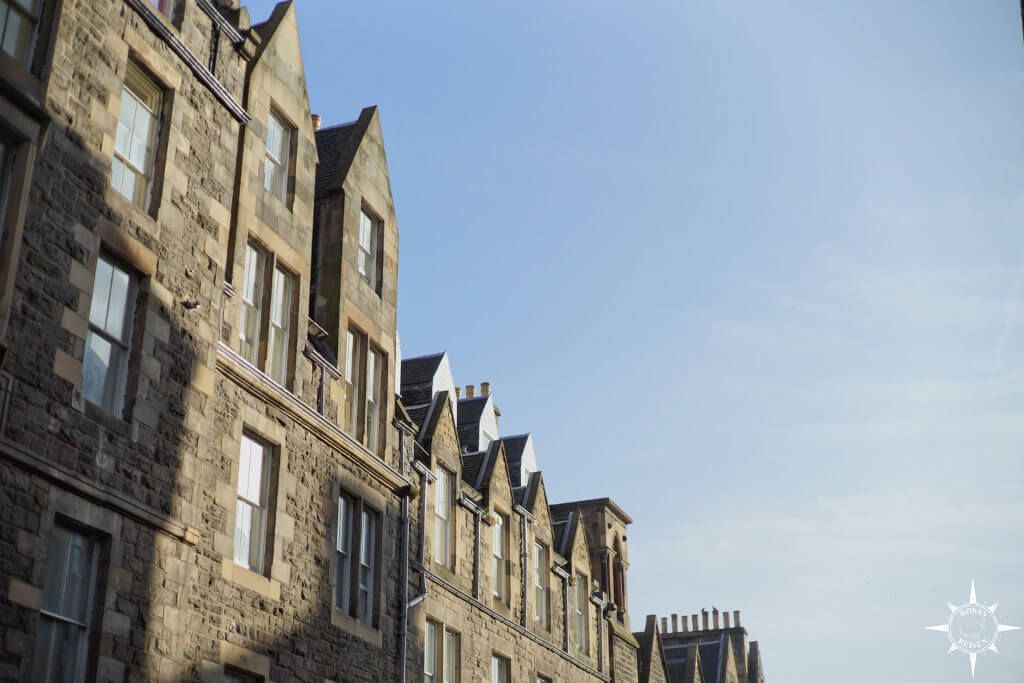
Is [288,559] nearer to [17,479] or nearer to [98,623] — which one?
[98,623]

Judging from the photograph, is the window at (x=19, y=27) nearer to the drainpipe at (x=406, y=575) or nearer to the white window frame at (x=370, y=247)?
the white window frame at (x=370, y=247)

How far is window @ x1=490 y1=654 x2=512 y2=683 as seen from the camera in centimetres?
2917

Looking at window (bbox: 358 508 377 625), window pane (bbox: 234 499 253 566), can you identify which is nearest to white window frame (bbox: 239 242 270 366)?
window pane (bbox: 234 499 253 566)

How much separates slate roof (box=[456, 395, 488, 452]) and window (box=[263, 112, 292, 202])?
39.2 ft

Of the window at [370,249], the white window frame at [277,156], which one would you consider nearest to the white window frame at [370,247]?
the window at [370,249]

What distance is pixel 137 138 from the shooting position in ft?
55.5

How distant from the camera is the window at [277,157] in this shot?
21.6 metres

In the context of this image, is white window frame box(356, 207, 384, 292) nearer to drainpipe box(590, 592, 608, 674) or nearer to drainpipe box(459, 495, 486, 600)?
drainpipe box(459, 495, 486, 600)

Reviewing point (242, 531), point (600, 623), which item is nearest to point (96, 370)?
point (242, 531)

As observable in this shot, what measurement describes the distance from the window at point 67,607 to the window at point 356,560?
742cm

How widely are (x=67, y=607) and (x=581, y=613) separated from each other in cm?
2418

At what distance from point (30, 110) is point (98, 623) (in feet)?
19.8

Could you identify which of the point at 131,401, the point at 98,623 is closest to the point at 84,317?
the point at 131,401

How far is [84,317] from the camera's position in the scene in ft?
48.7
